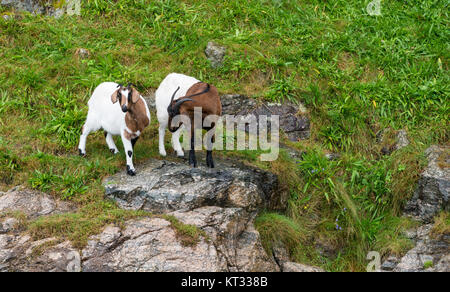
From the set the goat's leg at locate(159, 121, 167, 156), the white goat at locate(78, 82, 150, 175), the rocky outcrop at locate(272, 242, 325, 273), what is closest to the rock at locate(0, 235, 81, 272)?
the white goat at locate(78, 82, 150, 175)

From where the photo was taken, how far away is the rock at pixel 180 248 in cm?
613

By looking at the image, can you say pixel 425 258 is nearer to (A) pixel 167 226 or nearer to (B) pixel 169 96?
(A) pixel 167 226

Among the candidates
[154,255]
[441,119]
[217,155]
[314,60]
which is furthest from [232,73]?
[154,255]

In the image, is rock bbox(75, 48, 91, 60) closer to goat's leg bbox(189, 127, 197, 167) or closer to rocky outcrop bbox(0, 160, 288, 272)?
rocky outcrop bbox(0, 160, 288, 272)

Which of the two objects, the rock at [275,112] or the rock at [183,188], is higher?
the rock at [275,112]

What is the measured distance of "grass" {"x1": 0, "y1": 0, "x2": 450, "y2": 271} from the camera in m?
7.90

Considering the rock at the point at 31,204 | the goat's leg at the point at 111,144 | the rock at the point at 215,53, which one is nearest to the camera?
the rock at the point at 31,204

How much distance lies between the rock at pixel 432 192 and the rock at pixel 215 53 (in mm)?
4615

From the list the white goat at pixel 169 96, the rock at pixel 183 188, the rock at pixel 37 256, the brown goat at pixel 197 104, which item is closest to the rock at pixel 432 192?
the rock at pixel 183 188

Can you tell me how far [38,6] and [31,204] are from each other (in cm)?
614

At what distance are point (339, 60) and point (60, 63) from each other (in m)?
5.83

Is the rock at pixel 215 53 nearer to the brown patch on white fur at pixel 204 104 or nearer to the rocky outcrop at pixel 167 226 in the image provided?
the brown patch on white fur at pixel 204 104

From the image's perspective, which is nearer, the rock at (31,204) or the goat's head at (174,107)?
the rock at (31,204)

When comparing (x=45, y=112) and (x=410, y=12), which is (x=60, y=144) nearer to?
(x=45, y=112)
